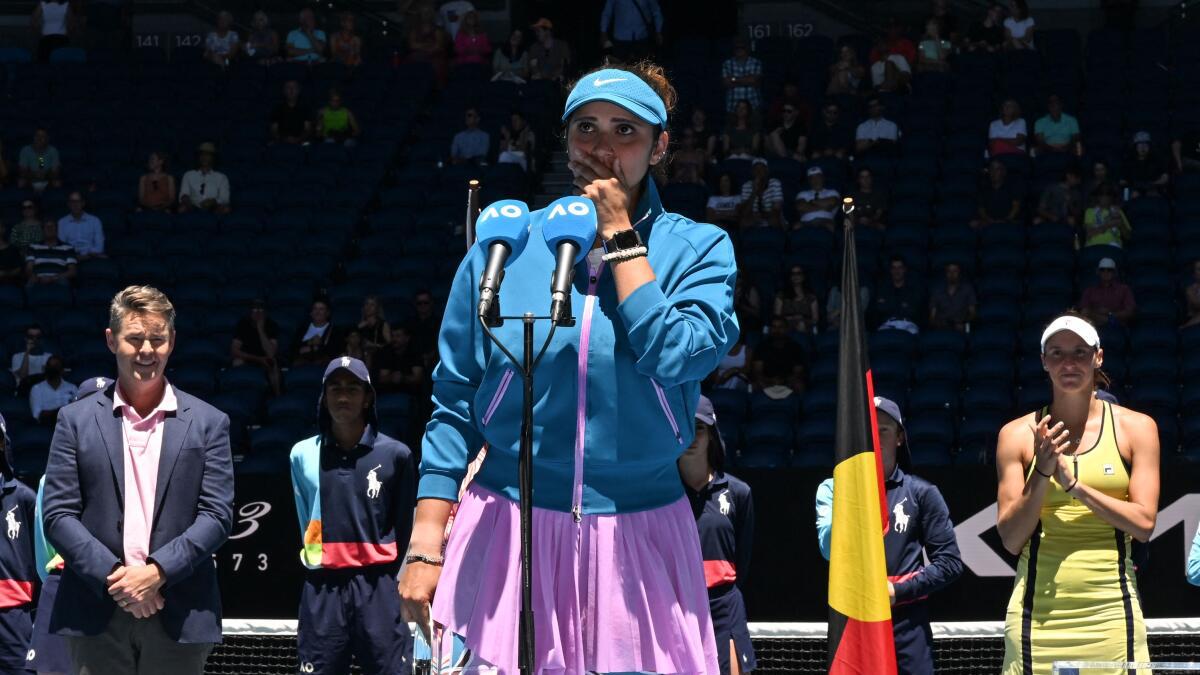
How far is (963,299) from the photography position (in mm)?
14211

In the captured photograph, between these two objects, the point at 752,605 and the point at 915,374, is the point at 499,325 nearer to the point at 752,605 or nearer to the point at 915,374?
the point at 752,605

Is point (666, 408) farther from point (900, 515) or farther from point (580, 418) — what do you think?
point (900, 515)

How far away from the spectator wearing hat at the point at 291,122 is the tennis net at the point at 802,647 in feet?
33.2

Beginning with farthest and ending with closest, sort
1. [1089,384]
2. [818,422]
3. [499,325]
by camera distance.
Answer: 1. [818,422]
2. [1089,384]
3. [499,325]

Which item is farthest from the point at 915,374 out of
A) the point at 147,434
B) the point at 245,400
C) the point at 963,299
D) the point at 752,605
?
the point at 147,434

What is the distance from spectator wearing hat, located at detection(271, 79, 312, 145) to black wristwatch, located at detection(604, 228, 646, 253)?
50.6ft

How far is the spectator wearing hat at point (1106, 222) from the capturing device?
1487 cm

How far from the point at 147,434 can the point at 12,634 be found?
99.7 inches

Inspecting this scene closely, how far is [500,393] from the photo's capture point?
326 centimetres

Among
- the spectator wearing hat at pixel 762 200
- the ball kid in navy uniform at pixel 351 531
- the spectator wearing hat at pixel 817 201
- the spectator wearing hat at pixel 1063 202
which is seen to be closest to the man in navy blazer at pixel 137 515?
the ball kid in navy uniform at pixel 351 531

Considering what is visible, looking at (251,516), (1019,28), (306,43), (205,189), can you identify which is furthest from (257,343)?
(1019,28)

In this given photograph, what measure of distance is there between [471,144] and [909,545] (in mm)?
10977

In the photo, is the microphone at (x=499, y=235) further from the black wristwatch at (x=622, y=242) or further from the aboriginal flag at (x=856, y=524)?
the aboriginal flag at (x=856, y=524)

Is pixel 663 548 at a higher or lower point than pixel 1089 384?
lower
